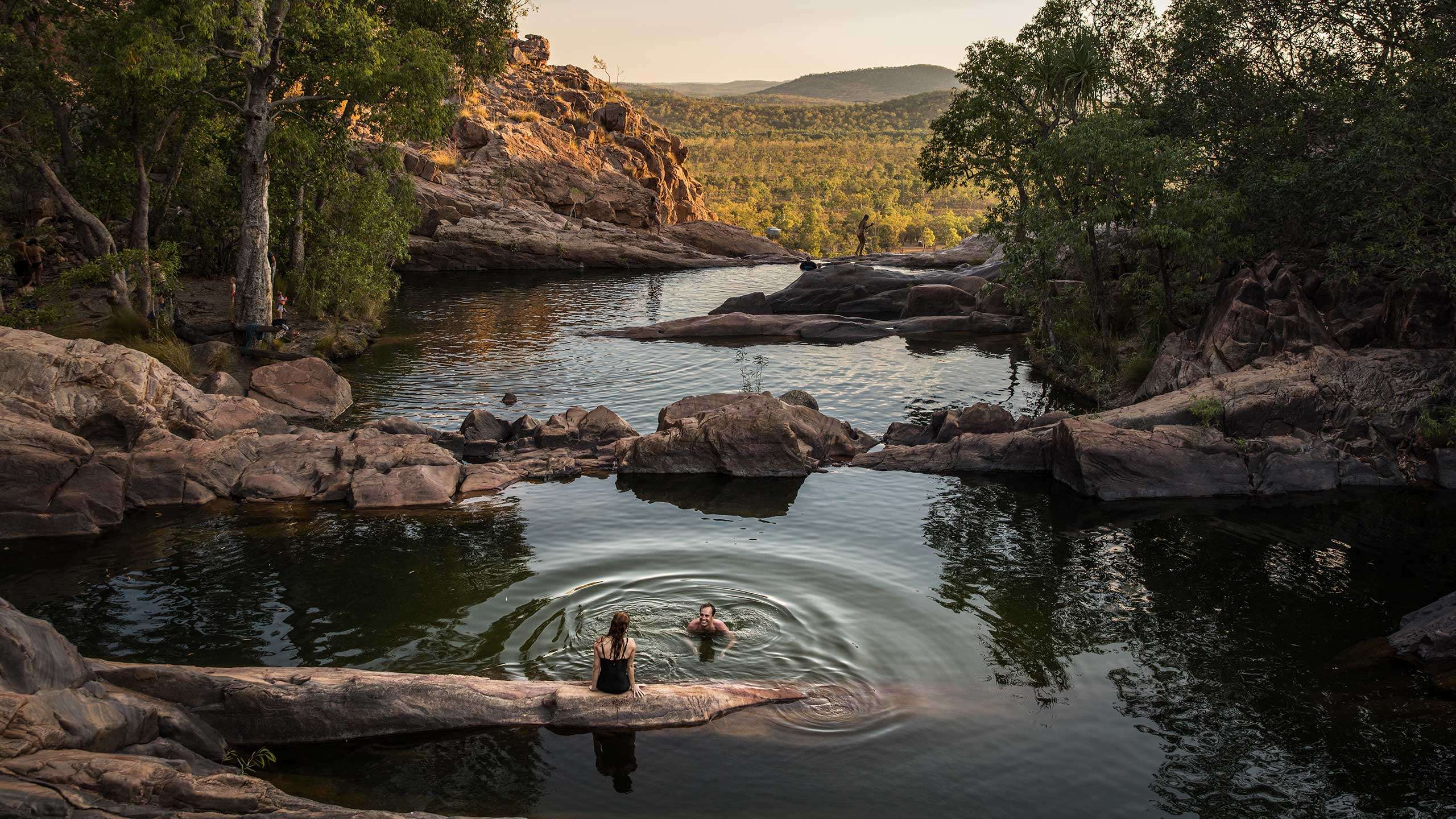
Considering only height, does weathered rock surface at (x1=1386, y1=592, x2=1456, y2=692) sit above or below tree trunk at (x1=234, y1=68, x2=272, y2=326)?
below

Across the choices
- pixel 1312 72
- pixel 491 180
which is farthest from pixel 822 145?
pixel 1312 72

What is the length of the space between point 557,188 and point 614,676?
78.1 meters

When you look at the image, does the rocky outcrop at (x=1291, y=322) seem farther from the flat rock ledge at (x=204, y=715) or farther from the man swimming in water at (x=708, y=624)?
the flat rock ledge at (x=204, y=715)

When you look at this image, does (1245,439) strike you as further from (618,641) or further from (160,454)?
(160,454)

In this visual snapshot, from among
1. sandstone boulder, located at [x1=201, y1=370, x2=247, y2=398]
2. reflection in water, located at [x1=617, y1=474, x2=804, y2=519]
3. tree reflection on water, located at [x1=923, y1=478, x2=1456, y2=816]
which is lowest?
tree reflection on water, located at [x1=923, y1=478, x2=1456, y2=816]

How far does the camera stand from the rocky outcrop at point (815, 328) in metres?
43.1

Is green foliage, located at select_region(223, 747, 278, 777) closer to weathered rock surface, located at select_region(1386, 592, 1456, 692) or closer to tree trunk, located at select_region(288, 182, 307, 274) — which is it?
weathered rock surface, located at select_region(1386, 592, 1456, 692)

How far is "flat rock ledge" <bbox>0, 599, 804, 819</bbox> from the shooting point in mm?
7672

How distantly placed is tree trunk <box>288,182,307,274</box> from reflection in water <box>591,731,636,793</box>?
30.4 metres

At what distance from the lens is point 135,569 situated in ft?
51.9

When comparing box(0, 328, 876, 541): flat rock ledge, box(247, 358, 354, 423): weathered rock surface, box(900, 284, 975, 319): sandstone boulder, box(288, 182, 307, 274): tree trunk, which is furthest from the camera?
box(900, 284, 975, 319): sandstone boulder

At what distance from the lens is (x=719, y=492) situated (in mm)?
21484

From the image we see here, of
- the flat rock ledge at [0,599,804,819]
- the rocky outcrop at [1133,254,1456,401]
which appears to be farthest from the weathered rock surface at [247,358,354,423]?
the rocky outcrop at [1133,254,1456,401]

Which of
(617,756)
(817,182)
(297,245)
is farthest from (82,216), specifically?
(817,182)
